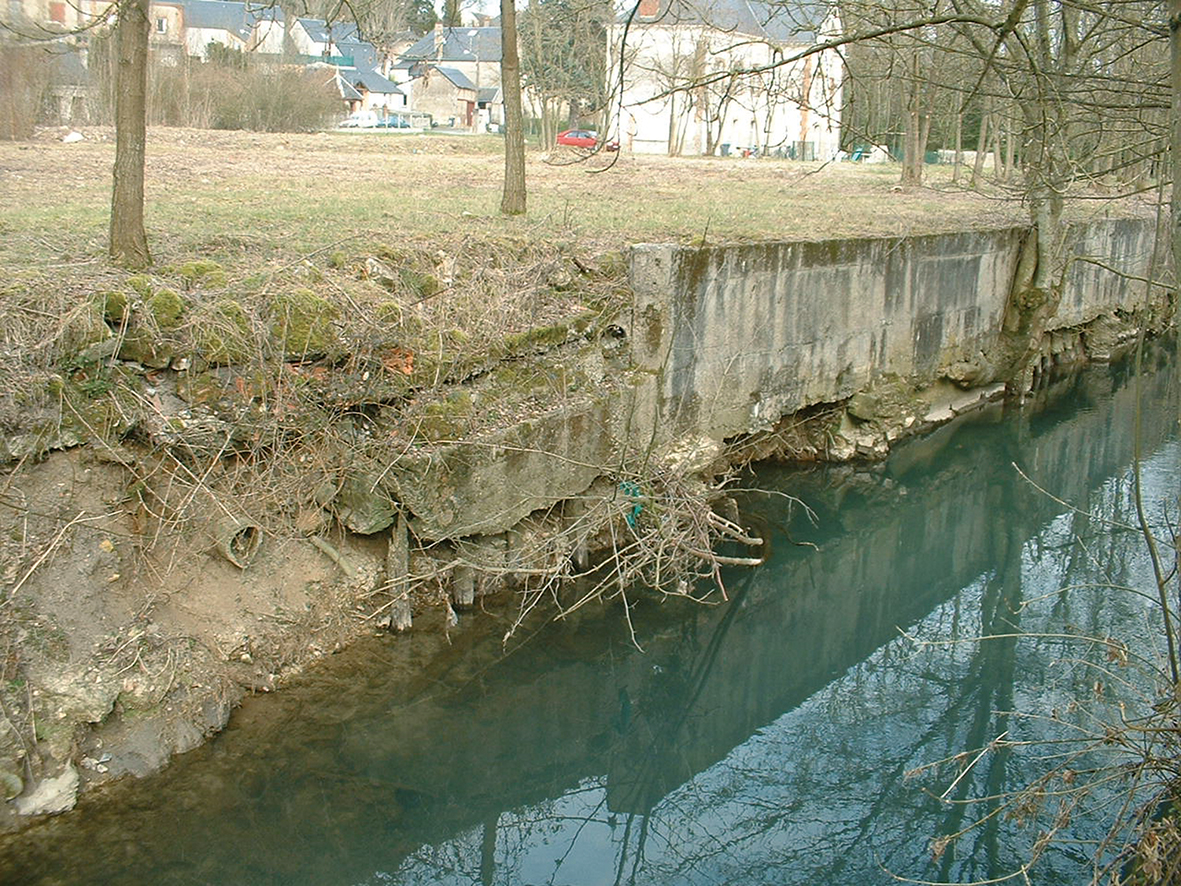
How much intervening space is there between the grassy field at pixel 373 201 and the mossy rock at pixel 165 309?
1.21 m

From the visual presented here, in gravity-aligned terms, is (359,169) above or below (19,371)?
above

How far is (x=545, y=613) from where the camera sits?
8.73 metres

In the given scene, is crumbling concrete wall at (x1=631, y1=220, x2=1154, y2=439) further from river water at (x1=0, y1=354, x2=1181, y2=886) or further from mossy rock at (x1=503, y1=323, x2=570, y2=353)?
river water at (x1=0, y1=354, x2=1181, y2=886)

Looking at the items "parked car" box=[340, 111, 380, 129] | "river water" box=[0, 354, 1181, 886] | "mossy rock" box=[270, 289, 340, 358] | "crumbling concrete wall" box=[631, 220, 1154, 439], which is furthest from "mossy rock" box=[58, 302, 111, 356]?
"parked car" box=[340, 111, 380, 129]

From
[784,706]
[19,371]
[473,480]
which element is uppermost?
[19,371]

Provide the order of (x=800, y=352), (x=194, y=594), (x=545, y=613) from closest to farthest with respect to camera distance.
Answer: (x=194, y=594) < (x=545, y=613) < (x=800, y=352)

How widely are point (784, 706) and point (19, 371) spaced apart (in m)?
5.56

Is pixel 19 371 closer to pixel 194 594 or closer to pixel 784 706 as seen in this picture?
pixel 194 594

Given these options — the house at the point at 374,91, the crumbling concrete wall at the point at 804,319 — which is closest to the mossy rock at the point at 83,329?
the crumbling concrete wall at the point at 804,319

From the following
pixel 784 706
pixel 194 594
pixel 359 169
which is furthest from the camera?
pixel 359 169

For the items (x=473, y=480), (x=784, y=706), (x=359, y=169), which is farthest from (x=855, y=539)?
(x=359, y=169)

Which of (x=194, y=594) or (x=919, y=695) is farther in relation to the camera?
(x=919, y=695)

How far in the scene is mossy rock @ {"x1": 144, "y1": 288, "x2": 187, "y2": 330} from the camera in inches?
296

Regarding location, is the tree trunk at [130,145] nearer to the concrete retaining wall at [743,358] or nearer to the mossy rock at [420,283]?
the mossy rock at [420,283]
